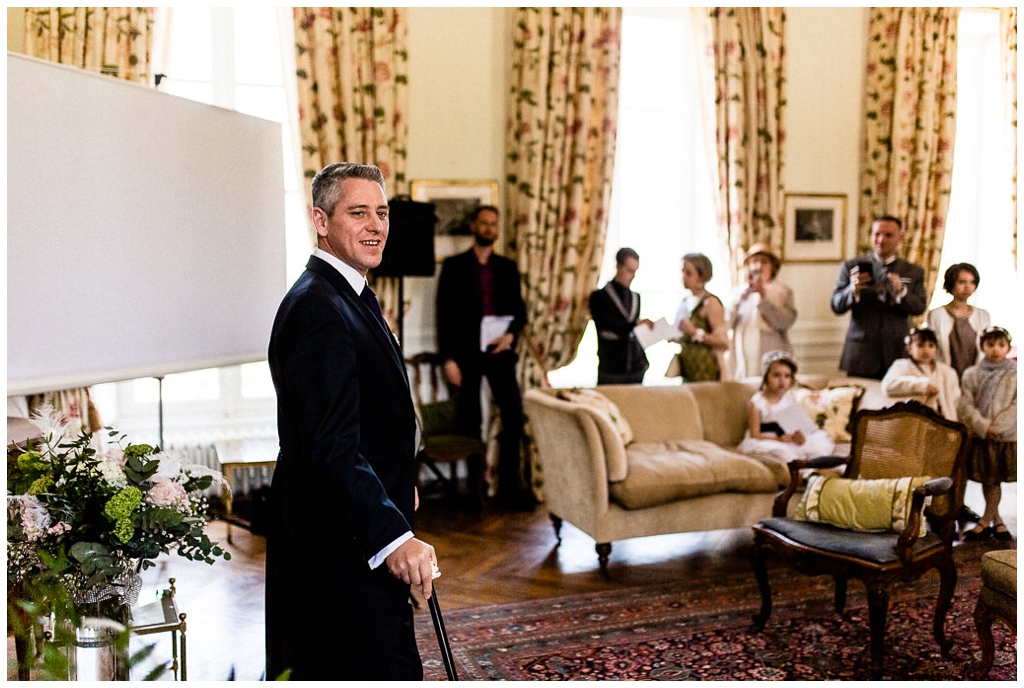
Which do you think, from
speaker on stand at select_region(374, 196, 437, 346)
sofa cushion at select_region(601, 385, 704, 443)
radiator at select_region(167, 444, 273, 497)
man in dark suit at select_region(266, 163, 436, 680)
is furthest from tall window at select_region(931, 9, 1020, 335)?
man in dark suit at select_region(266, 163, 436, 680)

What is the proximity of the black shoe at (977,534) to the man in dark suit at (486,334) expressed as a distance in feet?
8.79

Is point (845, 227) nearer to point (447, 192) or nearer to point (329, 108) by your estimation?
point (447, 192)

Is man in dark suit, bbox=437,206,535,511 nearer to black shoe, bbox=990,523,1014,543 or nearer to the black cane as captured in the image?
black shoe, bbox=990,523,1014,543

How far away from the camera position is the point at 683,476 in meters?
4.99

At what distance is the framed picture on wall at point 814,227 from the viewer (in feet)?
25.4

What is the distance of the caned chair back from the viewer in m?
3.98

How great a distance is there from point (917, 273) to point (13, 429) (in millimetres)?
5610

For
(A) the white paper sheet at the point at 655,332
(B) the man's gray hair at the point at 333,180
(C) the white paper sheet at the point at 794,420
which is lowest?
(C) the white paper sheet at the point at 794,420

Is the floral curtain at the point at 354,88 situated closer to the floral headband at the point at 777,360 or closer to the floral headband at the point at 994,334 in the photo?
the floral headband at the point at 777,360

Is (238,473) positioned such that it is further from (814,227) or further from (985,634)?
(814,227)

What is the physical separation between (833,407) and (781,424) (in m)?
0.39

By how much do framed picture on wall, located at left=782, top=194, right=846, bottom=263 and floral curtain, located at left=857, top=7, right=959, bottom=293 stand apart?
0.81ft

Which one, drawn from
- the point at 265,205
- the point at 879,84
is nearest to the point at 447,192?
the point at 265,205

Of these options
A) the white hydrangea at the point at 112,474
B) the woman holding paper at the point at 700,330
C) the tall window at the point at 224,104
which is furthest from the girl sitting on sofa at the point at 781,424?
the white hydrangea at the point at 112,474
